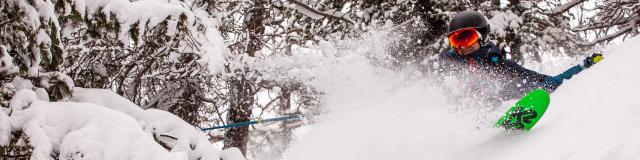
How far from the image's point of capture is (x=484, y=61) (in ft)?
19.2

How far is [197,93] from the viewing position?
26.8ft

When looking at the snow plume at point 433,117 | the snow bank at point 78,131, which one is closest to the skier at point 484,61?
the snow plume at point 433,117

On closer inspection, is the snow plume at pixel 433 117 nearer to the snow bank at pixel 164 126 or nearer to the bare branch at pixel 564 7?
the snow bank at pixel 164 126

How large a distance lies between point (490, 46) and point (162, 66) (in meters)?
4.09

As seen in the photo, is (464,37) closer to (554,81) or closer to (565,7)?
(554,81)

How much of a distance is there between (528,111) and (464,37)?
5.96 ft

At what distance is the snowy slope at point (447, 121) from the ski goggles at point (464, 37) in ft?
2.28

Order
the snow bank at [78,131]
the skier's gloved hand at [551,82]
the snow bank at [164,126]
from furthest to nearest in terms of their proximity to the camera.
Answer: the skier's gloved hand at [551,82], the snow bank at [164,126], the snow bank at [78,131]

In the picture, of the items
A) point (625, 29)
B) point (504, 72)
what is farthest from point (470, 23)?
point (625, 29)

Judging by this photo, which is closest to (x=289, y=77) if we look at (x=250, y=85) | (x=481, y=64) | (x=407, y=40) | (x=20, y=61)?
(x=250, y=85)

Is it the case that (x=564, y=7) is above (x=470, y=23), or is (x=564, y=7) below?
below

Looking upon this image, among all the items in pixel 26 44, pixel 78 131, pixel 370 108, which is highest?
pixel 26 44

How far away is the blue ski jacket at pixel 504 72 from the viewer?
A: 5566 millimetres

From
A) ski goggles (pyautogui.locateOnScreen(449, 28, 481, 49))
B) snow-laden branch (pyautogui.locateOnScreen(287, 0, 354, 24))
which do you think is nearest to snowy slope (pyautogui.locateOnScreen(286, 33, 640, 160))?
ski goggles (pyautogui.locateOnScreen(449, 28, 481, 49))
